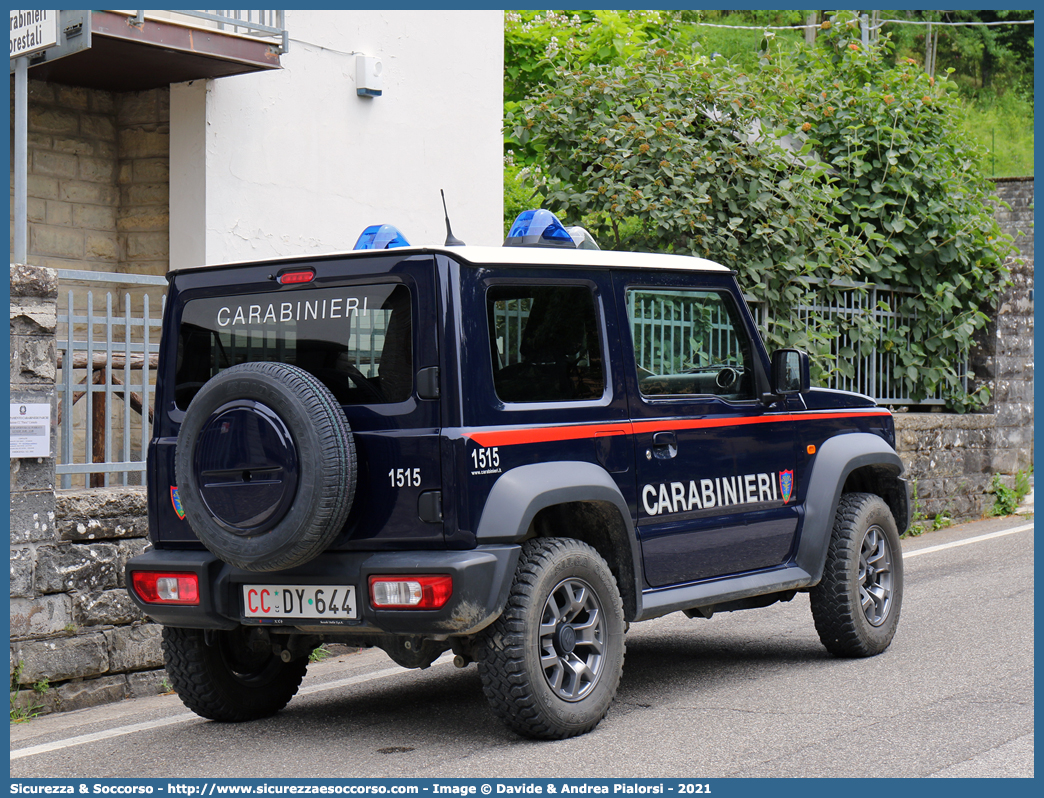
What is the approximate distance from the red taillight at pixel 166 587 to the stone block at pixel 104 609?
3.93 ft

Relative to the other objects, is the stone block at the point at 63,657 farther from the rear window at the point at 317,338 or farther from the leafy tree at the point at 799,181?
the leafy tree at the point at 799,181

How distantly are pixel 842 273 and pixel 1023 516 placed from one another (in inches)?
144

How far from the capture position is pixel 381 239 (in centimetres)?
596

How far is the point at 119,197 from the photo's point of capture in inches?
404

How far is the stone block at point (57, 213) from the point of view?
32.3ft

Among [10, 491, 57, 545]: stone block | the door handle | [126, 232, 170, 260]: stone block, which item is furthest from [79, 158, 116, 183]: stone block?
the door handle

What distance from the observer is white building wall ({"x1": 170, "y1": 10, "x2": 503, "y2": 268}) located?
9.79 meters

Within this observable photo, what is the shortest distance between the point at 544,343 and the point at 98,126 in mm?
6085

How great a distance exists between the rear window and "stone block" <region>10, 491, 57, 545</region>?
1.41 metres

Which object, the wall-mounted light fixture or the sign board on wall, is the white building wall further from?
the sign board on wall

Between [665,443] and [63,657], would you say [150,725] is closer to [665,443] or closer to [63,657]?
[63,657]

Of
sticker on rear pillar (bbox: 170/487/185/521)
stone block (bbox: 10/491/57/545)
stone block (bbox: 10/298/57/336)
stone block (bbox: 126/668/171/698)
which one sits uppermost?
stone block (bbox: 10/298/57/336)

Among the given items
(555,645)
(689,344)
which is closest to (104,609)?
(555,645)

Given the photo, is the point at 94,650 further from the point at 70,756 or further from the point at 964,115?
the point at 964,115
